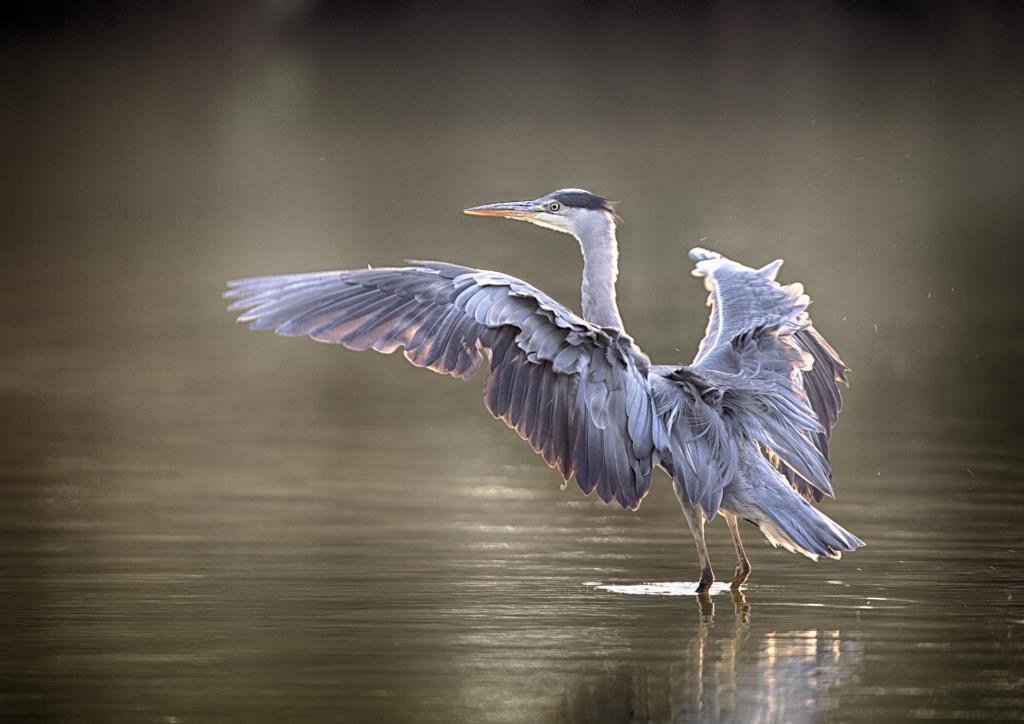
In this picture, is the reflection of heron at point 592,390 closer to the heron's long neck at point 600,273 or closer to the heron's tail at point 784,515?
the heron's tail at point 784,515

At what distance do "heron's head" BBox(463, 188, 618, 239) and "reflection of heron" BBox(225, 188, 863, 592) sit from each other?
125cm

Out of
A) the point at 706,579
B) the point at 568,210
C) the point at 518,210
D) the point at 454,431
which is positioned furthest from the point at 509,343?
the point at 454,431

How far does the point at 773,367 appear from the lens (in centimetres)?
1021

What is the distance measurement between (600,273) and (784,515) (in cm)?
180

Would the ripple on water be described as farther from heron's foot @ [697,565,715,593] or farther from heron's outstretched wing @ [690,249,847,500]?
heron's outstretched wing @ [690,249,847,500]

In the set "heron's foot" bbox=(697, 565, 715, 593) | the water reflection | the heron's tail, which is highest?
the heron's tail

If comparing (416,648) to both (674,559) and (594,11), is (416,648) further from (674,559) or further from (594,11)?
(594,11)

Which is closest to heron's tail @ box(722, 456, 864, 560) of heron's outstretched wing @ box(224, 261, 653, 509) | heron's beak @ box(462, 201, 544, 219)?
heron's outstretched wing @ box(224, 261, 653, 509)

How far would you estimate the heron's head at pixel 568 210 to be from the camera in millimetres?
10945

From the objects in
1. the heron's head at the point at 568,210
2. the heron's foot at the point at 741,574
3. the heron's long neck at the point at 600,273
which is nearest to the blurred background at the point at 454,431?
the heron's foot at the point at 741,574

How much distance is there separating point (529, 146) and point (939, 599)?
2725 cm

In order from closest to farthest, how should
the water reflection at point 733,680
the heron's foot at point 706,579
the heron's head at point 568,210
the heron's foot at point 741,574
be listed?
the water reflection at point 733,680 < the heron's foot at point 706,579 < the heron's foot at point 741,574 < the heron's head at point 568,210

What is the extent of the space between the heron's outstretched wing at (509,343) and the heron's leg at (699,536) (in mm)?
311

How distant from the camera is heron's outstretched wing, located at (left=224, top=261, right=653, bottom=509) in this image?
9266mm
